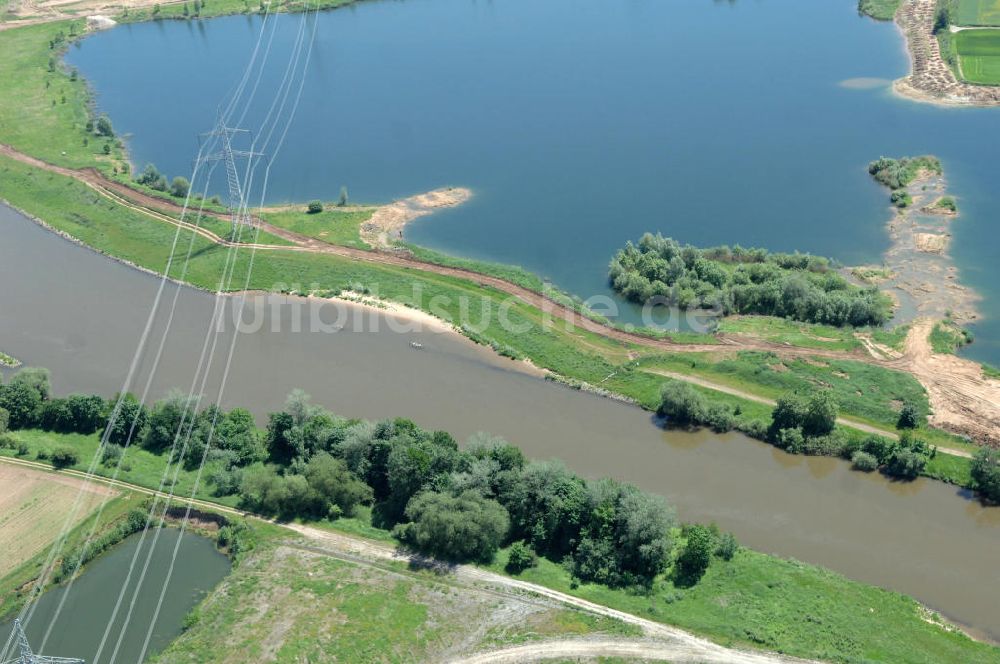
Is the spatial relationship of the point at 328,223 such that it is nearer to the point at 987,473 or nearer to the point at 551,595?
the point at 551,595

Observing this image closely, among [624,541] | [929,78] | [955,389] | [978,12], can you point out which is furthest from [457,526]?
[978,12]

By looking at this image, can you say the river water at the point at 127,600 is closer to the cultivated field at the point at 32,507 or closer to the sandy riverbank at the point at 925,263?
the cultivated field at the point at 32,507

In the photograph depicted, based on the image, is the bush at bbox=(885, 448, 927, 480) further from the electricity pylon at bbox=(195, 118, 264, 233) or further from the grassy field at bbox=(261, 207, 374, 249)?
the electricity pylon at bbox=(195, 118, 264, 233)

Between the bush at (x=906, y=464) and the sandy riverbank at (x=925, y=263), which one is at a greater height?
the sandy riverbank at (x=925, y=263)

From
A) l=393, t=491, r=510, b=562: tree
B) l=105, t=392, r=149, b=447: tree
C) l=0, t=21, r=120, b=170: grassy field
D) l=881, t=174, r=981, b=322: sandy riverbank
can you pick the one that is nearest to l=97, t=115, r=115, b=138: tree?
l=0, t=21, r=120, b=170: grassy field

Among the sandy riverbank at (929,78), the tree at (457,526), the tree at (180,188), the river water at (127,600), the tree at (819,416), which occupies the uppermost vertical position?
the sandy riverbank at (929,78)

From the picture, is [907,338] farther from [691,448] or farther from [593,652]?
[593,652]

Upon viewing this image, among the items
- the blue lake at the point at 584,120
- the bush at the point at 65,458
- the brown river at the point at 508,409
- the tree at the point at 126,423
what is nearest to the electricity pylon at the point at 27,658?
the bush at the point at 65,458
